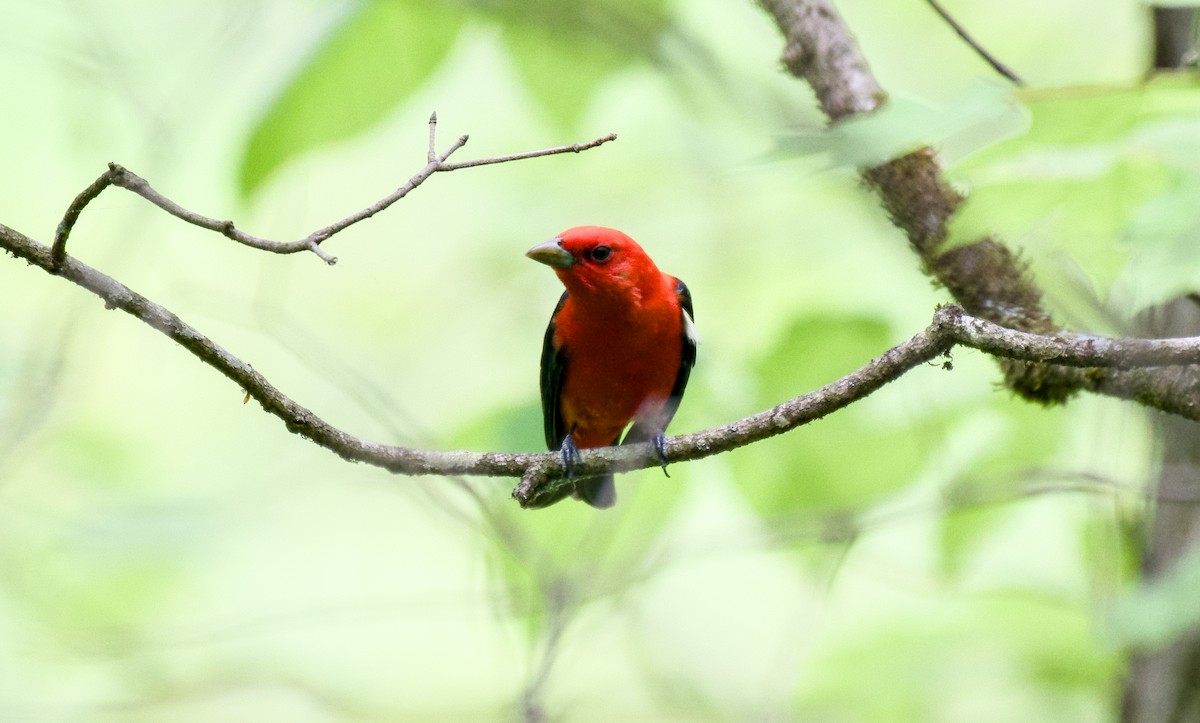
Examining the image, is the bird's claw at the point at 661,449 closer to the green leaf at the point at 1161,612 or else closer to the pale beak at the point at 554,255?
the pale beak at the point at 554,255

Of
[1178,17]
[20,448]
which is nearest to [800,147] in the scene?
[1178,17]

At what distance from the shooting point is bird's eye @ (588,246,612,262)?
411 cm

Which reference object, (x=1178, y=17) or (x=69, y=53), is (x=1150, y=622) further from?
(x=69, y=53)

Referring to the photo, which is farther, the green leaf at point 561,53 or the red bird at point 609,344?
the red bird at point 609,344

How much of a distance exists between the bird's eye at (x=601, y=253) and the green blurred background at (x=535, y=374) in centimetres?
55

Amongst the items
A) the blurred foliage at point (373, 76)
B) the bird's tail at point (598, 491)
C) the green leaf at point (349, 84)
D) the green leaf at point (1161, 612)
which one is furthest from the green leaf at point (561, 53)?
the green leaf at point (1161, 612)

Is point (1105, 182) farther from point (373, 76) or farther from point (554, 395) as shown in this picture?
point (554, 395)

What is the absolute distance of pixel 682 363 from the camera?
4504mm

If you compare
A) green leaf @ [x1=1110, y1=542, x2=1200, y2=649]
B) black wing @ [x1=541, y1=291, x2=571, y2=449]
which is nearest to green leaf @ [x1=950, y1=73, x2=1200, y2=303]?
green leaf @ [x1=1110, y1=542, x2=1200, y2=649]

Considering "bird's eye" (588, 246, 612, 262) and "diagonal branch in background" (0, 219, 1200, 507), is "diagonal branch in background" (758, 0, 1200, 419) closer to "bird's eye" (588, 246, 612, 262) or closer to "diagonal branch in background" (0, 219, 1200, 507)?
"diagonal branch in background" (0, 219, 1200, 507)

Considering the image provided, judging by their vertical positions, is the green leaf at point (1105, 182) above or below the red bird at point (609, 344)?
below

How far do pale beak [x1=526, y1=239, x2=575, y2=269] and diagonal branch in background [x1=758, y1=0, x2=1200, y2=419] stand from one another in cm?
107

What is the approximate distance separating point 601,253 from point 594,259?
0.11 feet

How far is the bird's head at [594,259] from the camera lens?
13.4 ft
